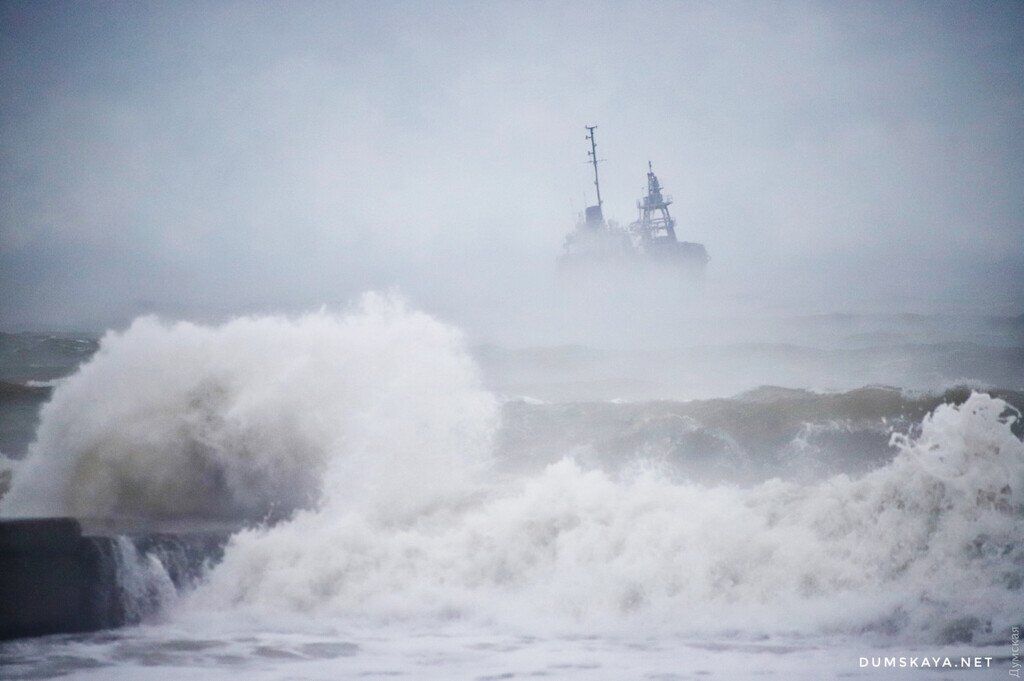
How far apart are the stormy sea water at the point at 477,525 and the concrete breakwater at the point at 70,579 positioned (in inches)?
3.9

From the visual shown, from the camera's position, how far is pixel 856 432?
16.5 m

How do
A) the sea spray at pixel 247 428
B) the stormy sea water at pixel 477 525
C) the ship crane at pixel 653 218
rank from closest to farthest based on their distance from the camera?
the stormy sea water at pixel 477 525 → the sea spray at pixel 247 428 → the ship crane at pixel 653 218

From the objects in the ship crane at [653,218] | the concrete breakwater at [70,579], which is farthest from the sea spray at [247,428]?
the ship crane at [653,218]

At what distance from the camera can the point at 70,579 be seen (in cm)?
752

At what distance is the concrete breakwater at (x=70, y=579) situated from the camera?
7152 millimetres

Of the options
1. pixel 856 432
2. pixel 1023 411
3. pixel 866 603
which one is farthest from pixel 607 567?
pixel 1023 411

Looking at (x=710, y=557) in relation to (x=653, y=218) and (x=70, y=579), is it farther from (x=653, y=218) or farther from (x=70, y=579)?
(x=653, y=218)

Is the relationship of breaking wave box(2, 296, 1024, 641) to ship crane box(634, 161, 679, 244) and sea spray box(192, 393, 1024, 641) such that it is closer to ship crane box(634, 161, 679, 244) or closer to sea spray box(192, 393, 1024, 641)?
sea spray box(192, 393, 1024, 641)

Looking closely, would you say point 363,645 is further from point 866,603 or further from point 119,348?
point 119,348

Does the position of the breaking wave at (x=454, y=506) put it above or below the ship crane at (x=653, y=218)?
below

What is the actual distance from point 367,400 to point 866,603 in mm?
9307

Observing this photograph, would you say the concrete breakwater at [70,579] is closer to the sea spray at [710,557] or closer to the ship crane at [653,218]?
the sea spray at [710,557]

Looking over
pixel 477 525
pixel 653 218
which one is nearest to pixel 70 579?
pixel 477 525

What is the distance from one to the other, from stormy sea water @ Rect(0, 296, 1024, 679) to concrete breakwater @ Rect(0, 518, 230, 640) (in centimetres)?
10
